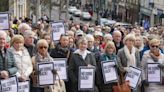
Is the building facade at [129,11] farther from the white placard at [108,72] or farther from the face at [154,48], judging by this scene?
the white placard at [108,72]

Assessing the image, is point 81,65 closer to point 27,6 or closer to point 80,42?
point 80,42

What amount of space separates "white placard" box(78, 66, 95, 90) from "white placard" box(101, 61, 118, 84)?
28 centimetres

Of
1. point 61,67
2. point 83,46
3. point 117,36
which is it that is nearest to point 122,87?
point 83,46

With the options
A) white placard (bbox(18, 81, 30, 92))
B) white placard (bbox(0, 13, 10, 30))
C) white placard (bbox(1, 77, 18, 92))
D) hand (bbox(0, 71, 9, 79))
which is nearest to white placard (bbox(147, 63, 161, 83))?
white placard (bbox(18, 81, 30, 92))

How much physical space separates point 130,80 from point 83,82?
107 centimetres

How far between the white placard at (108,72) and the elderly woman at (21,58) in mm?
1796

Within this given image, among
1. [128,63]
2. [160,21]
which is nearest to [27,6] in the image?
[160,21]

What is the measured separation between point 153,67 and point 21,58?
309cm

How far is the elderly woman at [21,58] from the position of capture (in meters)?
11.7

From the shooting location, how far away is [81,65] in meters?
12.7

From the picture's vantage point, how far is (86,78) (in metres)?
12.8

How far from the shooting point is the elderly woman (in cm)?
1171

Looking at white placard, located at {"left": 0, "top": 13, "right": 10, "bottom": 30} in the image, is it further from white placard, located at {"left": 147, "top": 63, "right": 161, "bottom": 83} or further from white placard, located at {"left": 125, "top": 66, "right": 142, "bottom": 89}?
white placard, located at {"left": 147, "top": 63, "right": 161, "bottom": 83}

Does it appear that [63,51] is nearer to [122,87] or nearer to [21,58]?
[122,87]
